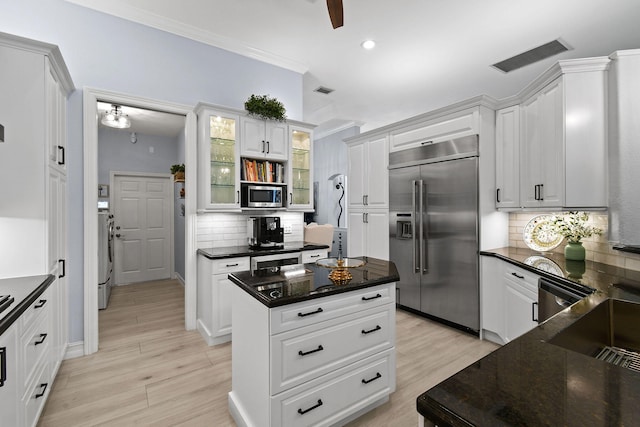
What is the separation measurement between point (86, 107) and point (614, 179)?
176 inches

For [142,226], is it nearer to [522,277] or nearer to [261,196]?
[261,196]

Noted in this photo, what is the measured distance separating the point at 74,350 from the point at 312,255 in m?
2.50

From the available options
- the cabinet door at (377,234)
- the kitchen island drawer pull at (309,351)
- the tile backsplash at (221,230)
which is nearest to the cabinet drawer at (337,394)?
the kitchen island drawer pull at (309,351)

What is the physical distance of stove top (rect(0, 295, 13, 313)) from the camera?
54.4 inches

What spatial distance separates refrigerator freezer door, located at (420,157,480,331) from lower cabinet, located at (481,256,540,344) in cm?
9

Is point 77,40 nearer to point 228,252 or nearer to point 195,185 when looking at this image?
point 195,185

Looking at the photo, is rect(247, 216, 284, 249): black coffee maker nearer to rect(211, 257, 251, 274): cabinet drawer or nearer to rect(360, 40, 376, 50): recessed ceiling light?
rect(211, 257, 251, 274): cabinet drawer

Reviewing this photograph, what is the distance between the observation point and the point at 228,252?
10.5 ft

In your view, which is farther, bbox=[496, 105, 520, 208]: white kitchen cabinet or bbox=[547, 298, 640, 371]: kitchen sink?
bbox=[496, 105, 520, 208]: white kitchen cabinet

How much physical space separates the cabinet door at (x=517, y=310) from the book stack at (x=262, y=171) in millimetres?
2769

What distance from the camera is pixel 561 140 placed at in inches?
99.7

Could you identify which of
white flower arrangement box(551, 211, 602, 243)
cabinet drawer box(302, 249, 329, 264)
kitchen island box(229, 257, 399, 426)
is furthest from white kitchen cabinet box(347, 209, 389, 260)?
kitchen island box(229, 257, 399, 426)

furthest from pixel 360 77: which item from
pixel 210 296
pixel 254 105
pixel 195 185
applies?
pixel 210 296

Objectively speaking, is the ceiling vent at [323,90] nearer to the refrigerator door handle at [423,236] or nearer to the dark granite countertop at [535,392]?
the refrigerator door handle at [423,236]
